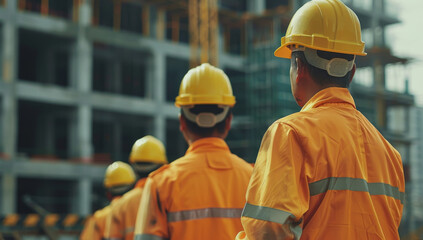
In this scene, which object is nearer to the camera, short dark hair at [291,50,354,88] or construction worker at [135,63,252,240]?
short dark hair at [291,50,354,88]

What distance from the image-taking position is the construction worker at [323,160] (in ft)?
8.70

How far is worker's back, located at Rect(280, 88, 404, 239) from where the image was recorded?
274cm

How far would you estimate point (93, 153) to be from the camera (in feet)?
148

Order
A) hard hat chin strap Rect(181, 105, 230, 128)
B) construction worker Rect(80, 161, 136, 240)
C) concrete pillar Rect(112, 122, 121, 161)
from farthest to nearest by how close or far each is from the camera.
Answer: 1. concrete pillar Rect(112, 122, 121, 161)
2. construction worker Rect(80, 161, 136, 240)
3. hard hat chin strap Rect(181, 105, 230, 128)

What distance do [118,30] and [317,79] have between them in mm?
43034

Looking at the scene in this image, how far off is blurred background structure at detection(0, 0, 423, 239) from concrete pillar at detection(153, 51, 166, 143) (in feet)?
Answer: 0.24

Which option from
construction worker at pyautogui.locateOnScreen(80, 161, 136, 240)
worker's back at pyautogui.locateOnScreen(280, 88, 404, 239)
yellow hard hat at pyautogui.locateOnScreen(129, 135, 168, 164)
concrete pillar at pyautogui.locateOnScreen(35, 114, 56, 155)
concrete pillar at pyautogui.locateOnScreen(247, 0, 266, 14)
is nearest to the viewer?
worker's back at pyautogui.locateOnScreen(280, 88, 404, 239)

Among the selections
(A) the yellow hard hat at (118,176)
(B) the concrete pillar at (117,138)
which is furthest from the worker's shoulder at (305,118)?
(B) the concrete pillar at (117,138)

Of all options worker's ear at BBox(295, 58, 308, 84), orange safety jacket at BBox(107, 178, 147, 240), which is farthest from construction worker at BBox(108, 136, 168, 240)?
worker's ear at BBox(295, 58, 308, 84)

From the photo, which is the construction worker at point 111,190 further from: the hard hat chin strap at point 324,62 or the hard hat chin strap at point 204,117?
the hard hat chin strap at point 324,62

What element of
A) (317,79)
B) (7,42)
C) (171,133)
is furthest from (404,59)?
(317,79)

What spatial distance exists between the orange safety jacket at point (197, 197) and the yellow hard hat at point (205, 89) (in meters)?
0.38

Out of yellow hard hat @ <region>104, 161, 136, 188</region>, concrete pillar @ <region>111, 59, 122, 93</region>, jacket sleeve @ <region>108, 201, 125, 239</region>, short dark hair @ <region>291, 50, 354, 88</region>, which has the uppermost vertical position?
concrete pillar @ <region>111, 59, 122, 93</region>

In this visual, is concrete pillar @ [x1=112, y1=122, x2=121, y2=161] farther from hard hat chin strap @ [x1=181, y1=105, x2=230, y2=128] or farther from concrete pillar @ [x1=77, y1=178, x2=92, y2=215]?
hard hat chin strap @ [x1=181, y1=105, x2=230, y2=128]
